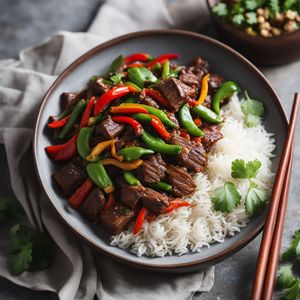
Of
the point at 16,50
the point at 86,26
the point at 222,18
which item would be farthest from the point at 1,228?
Answer: the point at 222,18

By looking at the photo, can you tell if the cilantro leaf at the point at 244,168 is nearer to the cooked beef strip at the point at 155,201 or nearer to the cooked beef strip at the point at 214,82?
the cooked beef strip at the point at 155,201

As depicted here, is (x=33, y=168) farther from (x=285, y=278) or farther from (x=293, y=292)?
(x=293, y=292)

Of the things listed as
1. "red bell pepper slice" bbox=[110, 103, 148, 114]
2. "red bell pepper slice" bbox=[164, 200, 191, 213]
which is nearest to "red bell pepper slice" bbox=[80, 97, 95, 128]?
"red bell pepper slice" bbox=[110, 103, 148, 114]

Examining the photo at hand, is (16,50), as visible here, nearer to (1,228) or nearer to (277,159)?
(1,228)

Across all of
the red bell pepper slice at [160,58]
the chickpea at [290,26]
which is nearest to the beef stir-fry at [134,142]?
the red bell pepper slice at [160,58]

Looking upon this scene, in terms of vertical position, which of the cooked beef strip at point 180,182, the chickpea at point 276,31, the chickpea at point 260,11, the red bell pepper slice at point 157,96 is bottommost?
the cooked beef strip at point 180,182

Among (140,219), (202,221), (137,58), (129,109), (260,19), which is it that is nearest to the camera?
(140,219)

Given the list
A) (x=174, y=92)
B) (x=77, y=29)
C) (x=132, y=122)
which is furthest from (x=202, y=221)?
(x=77, y=29)
